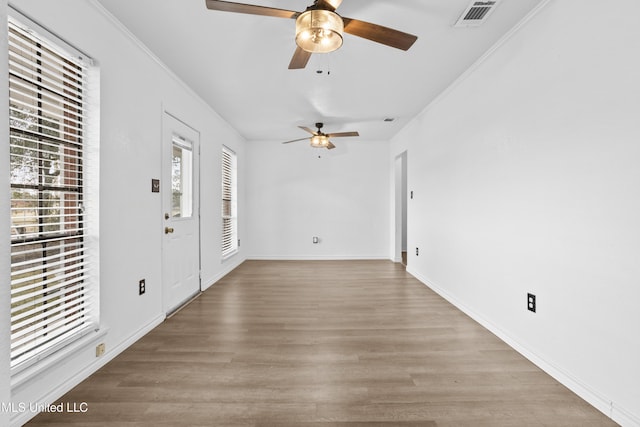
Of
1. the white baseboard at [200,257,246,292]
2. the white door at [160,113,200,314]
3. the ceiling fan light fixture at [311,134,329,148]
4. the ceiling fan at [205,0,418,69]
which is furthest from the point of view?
the ceiling fan light fixture at [311,134,329,148]

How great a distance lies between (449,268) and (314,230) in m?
3.39

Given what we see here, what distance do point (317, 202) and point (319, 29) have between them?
4964 mm

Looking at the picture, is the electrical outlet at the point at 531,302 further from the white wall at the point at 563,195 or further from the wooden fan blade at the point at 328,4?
the wooden fan blade at the point at 328,4

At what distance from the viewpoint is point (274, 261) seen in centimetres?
646

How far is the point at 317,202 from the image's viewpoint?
6.63 metres

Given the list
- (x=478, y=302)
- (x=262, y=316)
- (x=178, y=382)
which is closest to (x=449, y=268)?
(x=478, y=302)

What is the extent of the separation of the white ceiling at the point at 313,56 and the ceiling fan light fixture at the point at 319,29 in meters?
0.54

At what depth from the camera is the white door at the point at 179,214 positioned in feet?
10.5

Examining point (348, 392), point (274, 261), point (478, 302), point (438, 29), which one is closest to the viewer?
point (348, 392)

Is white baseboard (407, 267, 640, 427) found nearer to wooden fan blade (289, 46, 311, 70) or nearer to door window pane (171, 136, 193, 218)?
wooden fan blade (289, 46, 311, 70)

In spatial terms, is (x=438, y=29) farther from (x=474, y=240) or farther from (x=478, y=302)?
(x=478, y=302)

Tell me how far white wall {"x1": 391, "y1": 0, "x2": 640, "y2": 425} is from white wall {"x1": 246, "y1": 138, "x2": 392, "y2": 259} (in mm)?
3317

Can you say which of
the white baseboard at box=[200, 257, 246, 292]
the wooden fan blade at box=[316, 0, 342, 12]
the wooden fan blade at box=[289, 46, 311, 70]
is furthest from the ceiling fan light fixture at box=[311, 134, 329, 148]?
the wooden fan blade at box=[316, 0, 342, 12]

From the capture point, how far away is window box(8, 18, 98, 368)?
1.64 m
